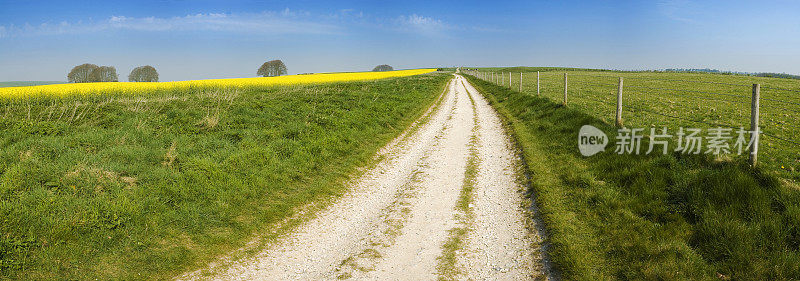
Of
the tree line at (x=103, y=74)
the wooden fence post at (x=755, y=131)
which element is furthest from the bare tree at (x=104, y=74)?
the wooden fence post at (x=755, y=131)

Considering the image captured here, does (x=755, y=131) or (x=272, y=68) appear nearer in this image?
(x=755, y=131)

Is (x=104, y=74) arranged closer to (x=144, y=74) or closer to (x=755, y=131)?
(x=144, y=74)

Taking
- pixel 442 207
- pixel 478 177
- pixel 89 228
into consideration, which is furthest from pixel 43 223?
pixel 478 177

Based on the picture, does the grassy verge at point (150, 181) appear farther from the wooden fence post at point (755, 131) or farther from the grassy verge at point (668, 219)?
the wooden fence post at point (755, 131)

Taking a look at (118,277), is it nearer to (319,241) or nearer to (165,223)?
(165,223)

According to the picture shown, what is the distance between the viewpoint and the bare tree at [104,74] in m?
62.2

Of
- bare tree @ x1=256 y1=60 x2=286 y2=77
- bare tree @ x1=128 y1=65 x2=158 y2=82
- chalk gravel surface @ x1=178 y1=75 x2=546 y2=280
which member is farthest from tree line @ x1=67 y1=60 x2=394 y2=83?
chalk gravel surface @ x1=178 y1=75 x2=546 y2=280

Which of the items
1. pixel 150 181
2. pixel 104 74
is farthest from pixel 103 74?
pixel 150 181

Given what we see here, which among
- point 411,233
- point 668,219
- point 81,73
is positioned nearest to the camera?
point 668,219

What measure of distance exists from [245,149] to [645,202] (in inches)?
343

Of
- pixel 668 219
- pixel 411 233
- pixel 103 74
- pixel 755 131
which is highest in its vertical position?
pixel 103 74

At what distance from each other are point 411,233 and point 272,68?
90340mm

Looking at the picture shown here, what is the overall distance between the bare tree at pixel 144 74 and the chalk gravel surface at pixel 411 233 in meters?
74.1

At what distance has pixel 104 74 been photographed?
6341 cm
